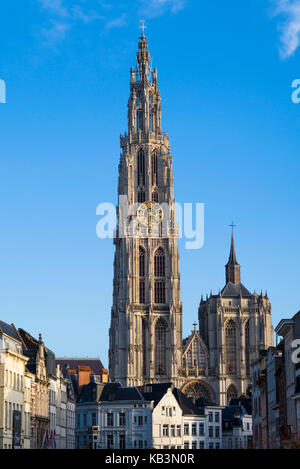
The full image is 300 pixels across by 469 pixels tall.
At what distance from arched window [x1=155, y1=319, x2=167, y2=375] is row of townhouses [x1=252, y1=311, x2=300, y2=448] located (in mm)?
55928

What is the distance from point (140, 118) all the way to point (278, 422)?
95.6 m

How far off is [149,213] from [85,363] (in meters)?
30.5

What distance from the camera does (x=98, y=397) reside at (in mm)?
100688

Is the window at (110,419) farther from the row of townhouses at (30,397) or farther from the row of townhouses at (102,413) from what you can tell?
the row of townhouses at (30,397)

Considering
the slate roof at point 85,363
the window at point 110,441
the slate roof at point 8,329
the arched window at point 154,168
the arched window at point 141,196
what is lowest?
the window at point 110,441

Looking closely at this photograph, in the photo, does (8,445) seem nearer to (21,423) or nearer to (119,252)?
(21,423)

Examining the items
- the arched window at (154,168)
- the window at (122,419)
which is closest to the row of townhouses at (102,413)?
the window at (122,419)

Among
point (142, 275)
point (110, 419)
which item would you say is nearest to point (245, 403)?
point (110, 419)

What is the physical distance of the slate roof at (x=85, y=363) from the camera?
156m

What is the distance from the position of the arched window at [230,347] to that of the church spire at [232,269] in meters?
10.4

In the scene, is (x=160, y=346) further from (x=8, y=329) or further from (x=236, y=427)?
(x=8, y=329)

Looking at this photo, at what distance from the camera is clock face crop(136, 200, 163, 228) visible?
146 m

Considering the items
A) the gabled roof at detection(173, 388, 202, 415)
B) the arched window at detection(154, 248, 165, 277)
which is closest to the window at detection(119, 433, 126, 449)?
the gabled roof at detection(173, 388, 202, 415)
